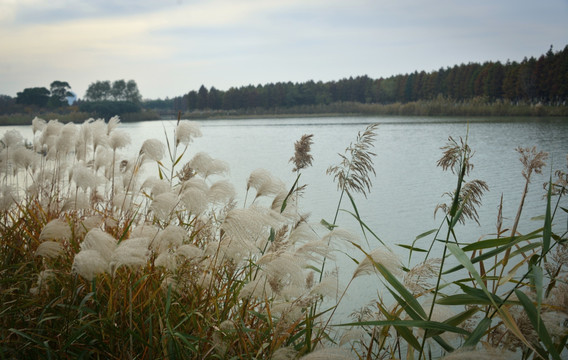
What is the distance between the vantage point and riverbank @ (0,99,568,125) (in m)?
17.2

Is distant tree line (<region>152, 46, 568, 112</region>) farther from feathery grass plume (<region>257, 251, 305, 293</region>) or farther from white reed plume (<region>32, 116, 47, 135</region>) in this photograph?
feathery grass plume (<region>257, 251, 305, 293</region>)

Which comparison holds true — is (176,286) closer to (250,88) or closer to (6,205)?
(6,205)

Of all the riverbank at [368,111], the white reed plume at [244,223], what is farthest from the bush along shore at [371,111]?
the white reed plume at [244,223]

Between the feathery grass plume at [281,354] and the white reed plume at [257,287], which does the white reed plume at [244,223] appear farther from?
the feathery grass plume at [281,354]

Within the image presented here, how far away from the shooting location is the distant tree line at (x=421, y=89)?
26.4 meters

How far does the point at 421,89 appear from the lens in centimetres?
4250

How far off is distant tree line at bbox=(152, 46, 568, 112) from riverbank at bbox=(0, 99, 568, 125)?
0.85 metres

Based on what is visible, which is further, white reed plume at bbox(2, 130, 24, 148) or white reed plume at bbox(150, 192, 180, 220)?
white reed plume at bbox(2, 130, 24, 148)

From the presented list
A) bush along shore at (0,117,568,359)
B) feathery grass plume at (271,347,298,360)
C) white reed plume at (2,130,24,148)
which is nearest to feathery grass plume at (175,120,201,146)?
bush along shore at (0,117,568,359)

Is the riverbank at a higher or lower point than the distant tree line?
lower

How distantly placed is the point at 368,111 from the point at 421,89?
6684 millimetres

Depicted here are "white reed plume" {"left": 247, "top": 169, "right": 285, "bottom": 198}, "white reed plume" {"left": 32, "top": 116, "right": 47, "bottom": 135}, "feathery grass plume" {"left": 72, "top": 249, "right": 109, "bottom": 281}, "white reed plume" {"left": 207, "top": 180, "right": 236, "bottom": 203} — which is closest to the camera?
"feathery grass plume" {"left": 72, "top": 249, "right": 109, "bottom": 281}

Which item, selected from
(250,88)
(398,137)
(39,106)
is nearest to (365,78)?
(250,88)

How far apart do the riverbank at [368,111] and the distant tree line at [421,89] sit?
2.79 ft
